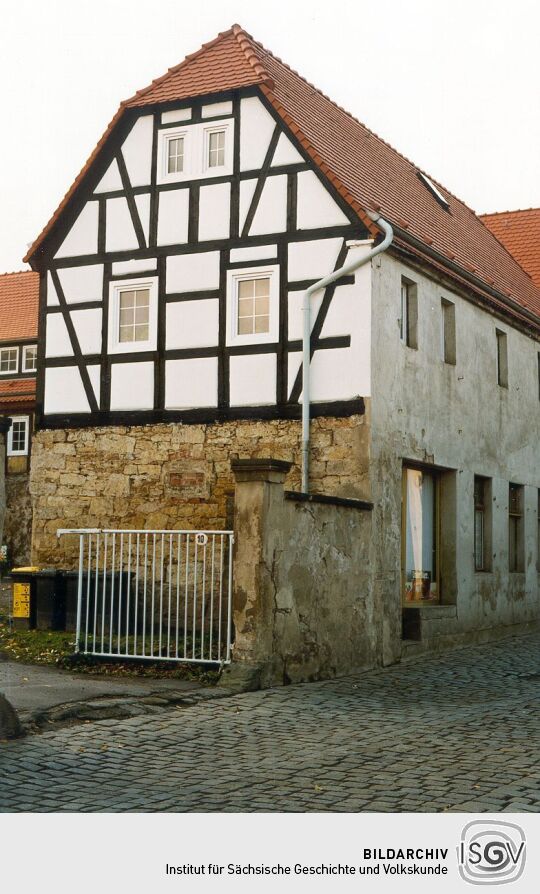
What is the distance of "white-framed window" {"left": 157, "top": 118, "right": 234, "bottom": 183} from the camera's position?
52.3 feet

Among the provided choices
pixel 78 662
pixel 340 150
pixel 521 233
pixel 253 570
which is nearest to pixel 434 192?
pixel 340 150

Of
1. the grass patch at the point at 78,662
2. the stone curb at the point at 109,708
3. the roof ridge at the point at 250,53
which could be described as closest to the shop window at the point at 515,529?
the roof ridge at the point at 250,53

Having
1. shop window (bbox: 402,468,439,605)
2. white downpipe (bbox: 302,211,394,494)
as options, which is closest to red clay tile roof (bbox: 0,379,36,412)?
shop window (bbox: 402,468,439,605)

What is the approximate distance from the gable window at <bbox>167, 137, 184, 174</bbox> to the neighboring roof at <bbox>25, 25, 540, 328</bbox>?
569 millimetres

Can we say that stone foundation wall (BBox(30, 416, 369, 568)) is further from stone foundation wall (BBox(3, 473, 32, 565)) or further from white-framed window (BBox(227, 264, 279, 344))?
stone foundation wall (BBox(3, 473, 32, 565))

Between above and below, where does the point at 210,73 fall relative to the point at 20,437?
above

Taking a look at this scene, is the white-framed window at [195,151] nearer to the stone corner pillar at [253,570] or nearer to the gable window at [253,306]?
the gable window at [253,306]

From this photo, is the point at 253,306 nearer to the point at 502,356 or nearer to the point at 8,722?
the point at 502,356

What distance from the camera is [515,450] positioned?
64.4 feet

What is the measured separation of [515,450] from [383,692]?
9063 mm

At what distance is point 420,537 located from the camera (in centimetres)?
1630
